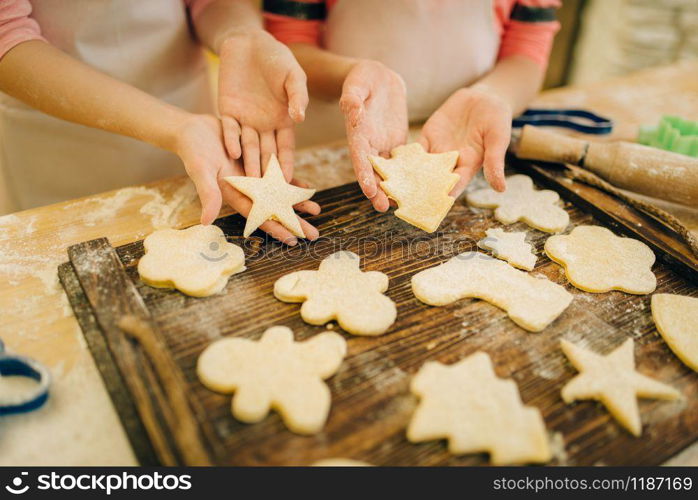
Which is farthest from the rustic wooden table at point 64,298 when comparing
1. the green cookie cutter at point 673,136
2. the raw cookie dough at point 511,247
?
the raw cookie dough at point 511,247

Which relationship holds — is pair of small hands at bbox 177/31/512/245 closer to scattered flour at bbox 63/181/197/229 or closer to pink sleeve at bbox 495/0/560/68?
scattered flour at bbox 63/181/197/229

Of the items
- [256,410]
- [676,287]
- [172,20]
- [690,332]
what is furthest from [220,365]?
[172,20]

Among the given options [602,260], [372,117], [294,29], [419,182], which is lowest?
[602,260]

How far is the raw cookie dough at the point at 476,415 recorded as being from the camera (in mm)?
945

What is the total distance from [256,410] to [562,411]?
63 cm

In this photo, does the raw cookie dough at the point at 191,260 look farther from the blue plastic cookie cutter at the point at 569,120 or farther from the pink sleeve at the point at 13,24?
the blue plastic cookie cutter at the point at 569,120

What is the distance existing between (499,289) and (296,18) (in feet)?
4.60

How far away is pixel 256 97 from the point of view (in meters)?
1.68

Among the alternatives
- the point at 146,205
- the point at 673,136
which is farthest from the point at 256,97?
the point at 673,136

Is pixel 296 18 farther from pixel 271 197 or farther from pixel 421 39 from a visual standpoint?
pixel 271 197

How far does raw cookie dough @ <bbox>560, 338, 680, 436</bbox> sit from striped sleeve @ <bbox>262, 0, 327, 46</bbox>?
1.60 metres

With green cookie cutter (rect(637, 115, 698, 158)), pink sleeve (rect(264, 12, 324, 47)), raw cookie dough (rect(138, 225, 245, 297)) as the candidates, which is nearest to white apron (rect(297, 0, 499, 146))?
pink sleeve (rect(264, 12, 324, 47))

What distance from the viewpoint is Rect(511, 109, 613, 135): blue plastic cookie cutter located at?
2.11 meters

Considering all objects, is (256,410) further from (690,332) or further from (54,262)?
(690,332)
